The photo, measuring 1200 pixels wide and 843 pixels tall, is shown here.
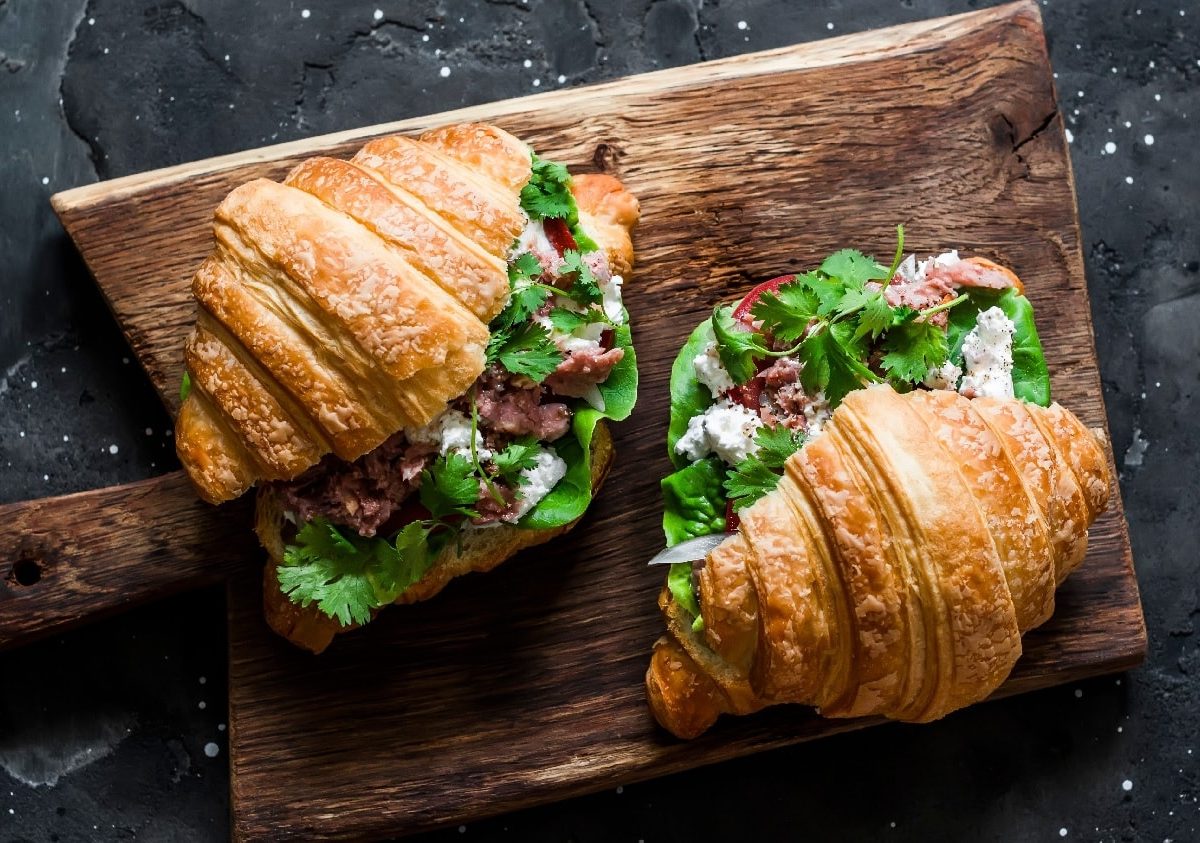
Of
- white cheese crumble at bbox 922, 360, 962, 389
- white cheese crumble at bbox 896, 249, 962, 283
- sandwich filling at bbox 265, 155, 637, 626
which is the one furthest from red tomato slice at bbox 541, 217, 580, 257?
white cheese crumble at bbox 922, 360, 962, 389

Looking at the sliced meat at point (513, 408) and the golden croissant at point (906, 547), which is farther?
the sliced meat at point (513, 408)

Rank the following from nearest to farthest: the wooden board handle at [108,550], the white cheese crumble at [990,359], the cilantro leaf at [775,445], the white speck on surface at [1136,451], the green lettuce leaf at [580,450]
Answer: the cilantro leaf at [775,445]
the white cheese crumble at [990,359]
the green lettuce leaf at [580,450]
the wooden board handle at [108,550]
the white speck on surface at [1136,451]

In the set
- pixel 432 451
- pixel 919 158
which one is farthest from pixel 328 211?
pixel 919 158

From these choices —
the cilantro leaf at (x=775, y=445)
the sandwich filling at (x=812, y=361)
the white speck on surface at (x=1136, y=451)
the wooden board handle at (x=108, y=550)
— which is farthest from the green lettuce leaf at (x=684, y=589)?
the white speck on surface at (x=1136, y=451)

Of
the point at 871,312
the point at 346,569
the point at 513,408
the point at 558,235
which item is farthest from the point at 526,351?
the point at 871,312

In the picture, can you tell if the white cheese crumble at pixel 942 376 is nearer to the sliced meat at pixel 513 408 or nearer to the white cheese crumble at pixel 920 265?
the white cheese crumble at pixel 920 265

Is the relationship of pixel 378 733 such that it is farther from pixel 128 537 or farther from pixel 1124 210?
pixel 1124 210
